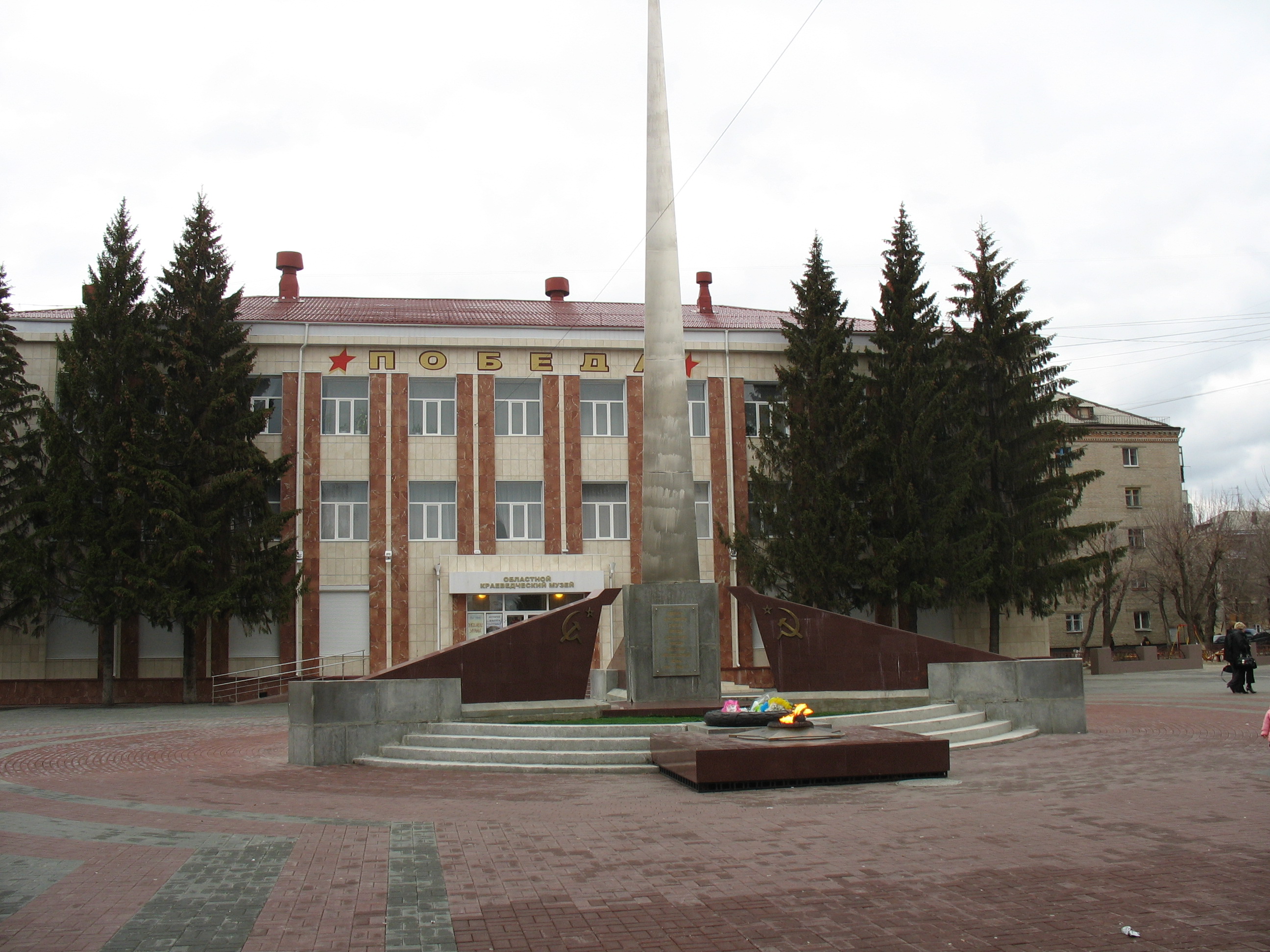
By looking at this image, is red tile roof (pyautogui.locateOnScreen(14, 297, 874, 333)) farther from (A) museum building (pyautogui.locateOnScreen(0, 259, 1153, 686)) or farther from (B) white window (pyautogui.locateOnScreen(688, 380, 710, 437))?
(B) white window (pyautogui.locateOnScreen(688, 380, 710, 437))

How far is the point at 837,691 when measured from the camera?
14469 millimetres

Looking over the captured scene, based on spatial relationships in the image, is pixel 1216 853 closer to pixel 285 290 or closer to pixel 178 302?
pixel 178 302

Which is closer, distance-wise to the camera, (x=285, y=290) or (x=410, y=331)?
(x=410, y=331)

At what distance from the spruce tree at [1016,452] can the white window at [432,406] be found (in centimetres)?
1357

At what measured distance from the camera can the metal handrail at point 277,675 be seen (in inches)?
1047

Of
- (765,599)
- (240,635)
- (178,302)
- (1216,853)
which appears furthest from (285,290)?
(1216,853)

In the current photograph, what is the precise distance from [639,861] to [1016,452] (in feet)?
81.4

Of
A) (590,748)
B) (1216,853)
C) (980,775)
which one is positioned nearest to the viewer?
(1216,853)

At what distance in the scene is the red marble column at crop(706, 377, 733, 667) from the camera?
28.6 meters

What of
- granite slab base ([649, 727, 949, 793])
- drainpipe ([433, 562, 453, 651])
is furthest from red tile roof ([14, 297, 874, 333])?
granite slab base ([649, 727, 949, 793])

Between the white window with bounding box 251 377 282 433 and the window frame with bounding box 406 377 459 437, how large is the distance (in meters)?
3.39

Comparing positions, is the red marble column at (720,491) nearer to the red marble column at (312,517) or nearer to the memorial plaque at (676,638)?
the red marble column at (312,517)

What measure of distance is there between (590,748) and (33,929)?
705 centimetres

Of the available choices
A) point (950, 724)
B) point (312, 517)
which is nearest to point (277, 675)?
point (312, 517)
